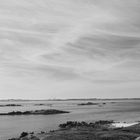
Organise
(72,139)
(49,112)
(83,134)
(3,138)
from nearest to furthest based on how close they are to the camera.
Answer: (72,139)
(83,134)
(3,138)
(49,112)

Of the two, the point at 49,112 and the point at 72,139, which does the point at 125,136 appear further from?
the point at 49,112

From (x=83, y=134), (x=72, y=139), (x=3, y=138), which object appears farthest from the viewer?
(x=3, y=138)

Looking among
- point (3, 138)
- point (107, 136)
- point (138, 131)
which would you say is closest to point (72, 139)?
point (107, 136)

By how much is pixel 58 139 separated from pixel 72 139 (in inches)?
84.7

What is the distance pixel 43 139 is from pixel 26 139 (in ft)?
12.0

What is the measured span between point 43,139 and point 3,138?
15.5m

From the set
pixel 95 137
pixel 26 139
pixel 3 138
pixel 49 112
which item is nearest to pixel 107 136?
pixel 95 137

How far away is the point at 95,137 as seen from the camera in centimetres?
4431

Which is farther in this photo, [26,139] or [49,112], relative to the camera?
[49,112]

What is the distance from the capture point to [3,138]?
183 feet

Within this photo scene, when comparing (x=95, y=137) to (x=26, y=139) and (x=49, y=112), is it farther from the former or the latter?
(x=49, y=112)

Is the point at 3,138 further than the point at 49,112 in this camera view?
No

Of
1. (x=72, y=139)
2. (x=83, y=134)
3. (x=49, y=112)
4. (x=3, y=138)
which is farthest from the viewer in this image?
(x=49, y=112)

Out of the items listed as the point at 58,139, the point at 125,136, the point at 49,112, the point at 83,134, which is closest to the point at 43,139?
the point at 58,139
